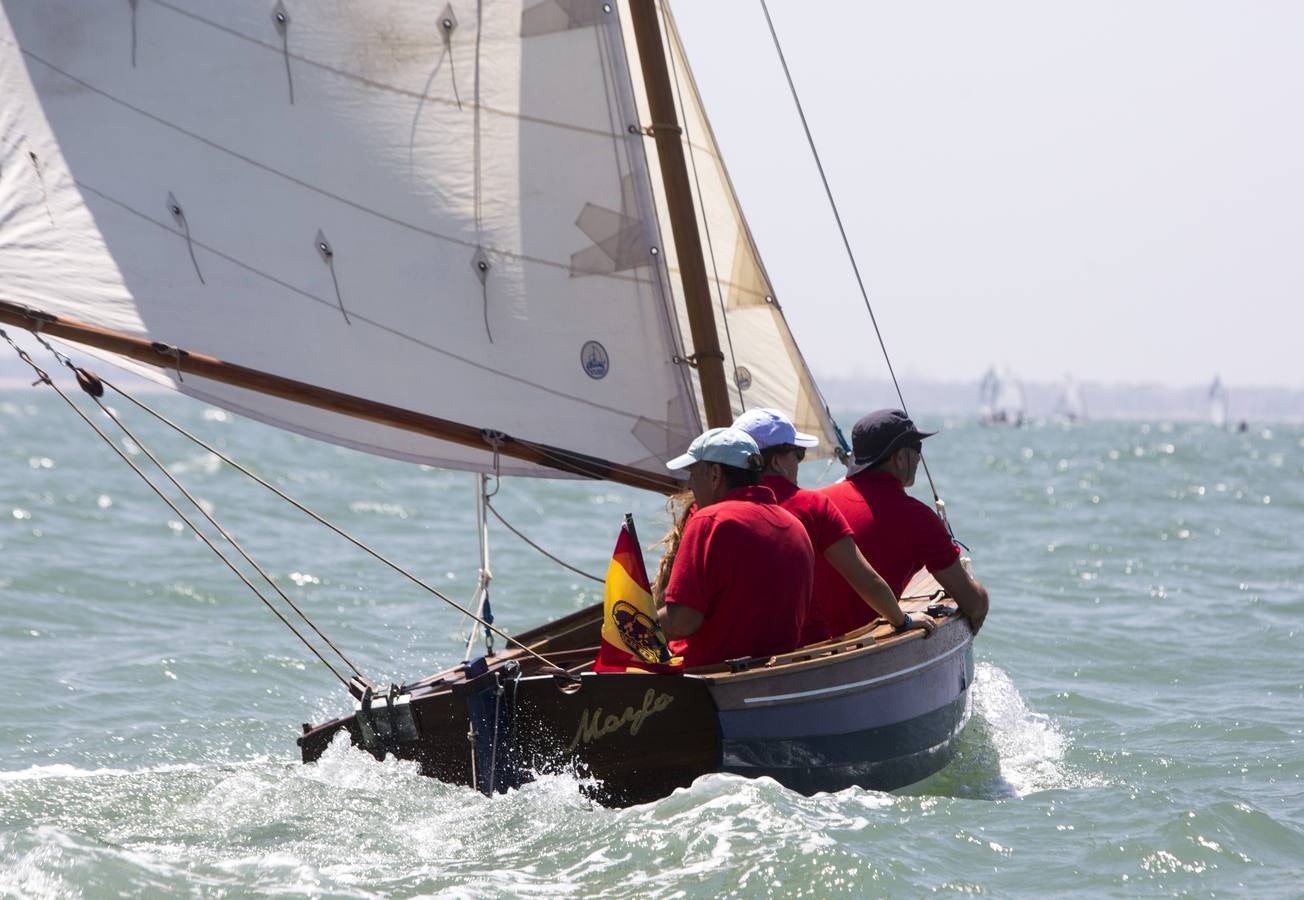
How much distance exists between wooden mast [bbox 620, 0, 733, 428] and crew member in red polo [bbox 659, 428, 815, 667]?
1.33m

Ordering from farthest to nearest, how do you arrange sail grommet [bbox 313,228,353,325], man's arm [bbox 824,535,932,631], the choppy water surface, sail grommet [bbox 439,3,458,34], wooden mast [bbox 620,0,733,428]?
wooden mast [bbox 620,0,733,428] < sail grommet [bbox 313,228,353,325] < sail grommet [bbox 439,3,458,34] < man's arm [bbox 824,535,932,631] < the choppy water surface

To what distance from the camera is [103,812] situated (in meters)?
7.07

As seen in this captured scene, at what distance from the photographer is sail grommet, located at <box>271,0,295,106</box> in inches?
293

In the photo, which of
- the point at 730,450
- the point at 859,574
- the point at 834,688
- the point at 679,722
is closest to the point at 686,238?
the point at 730,450

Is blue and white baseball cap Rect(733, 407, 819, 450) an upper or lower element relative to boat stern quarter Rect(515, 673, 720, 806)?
upper

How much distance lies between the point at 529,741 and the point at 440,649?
5.93 metres

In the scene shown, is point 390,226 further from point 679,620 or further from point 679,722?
point 679,722

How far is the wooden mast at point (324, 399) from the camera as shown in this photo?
705 centimetres

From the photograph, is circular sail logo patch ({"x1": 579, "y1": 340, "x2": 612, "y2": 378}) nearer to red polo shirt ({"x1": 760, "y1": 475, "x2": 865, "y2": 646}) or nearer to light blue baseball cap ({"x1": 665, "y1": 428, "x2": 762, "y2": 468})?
red polo shirt ({"x1": 760, "y1": 475, "x2": 865, "y2": 646})

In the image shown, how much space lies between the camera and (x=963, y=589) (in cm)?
A: 716

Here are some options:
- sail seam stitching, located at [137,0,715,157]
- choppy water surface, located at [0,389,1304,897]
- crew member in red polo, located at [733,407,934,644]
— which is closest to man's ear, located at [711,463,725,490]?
crew member in red polo, located at [733,407,934,644]

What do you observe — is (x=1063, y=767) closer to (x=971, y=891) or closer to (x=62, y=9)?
(x=971, y=891)

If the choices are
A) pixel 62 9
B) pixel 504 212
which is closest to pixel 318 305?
pixel 504 212

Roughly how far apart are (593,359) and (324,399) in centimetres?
127
